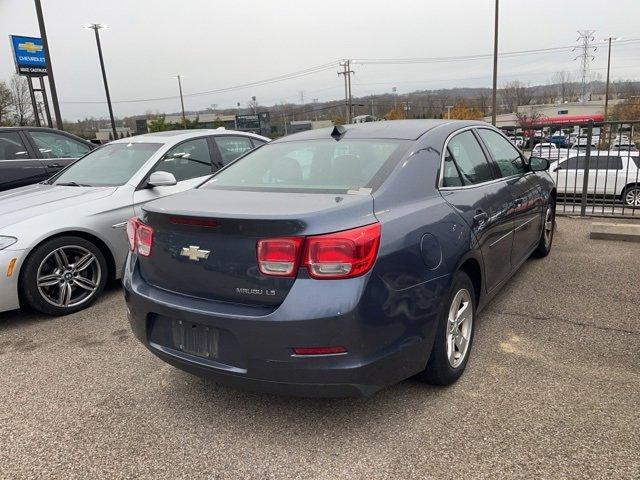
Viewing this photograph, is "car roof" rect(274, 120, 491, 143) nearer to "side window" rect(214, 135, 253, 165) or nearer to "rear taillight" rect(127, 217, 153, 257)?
"rear taillight" rect(127, 217, 153, 257)

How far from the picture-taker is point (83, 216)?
4.40 m

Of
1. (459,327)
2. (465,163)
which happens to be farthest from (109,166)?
(459,327)

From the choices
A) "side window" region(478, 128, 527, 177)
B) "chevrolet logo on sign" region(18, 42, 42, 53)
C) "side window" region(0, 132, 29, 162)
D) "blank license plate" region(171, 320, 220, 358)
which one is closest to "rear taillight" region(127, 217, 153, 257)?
"blank license plate" region(171, 320, 220, 358)

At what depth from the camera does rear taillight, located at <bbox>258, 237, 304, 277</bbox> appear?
7.18 ft

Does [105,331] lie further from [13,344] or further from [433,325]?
[433,325]

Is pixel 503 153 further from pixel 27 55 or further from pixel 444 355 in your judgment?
pixel 27 55

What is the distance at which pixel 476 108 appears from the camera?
85062 mm

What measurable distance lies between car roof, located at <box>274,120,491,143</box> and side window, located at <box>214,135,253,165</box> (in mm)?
2310

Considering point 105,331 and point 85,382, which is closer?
point 85,382

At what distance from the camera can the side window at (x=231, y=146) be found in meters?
5.95

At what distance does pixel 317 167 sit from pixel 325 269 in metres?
1.07

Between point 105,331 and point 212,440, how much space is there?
187 cm

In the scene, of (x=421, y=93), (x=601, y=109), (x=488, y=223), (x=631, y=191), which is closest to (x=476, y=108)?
(x=421, y=93)

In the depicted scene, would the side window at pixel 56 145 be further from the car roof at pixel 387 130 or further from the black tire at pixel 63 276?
the car roof at pixel 387 130
